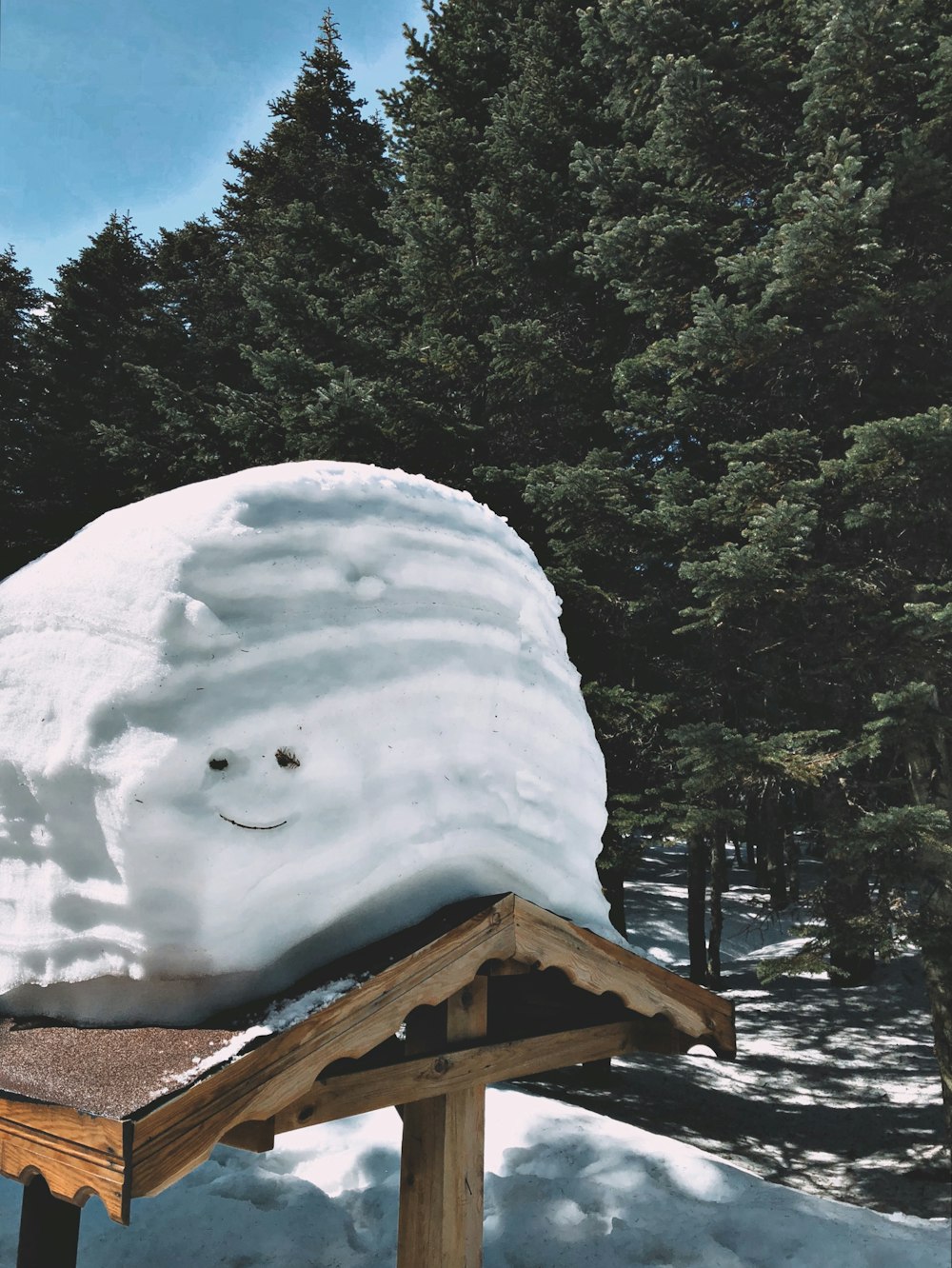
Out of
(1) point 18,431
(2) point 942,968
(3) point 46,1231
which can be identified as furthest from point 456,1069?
(1) point 18,431

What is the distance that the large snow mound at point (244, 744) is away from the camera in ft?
5.76

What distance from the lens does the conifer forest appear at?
696 cm

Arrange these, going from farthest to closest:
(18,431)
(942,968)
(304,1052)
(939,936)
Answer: (18,431)
(942,968)
(939,936)
(304,1052)

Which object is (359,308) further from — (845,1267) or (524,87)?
(845,1267)

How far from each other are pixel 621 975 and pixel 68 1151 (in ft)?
4.64

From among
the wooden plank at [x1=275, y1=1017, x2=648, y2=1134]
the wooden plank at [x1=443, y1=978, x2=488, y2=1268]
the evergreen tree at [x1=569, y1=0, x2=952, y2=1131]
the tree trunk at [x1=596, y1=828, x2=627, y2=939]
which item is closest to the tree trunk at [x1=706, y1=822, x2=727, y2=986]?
the tree trunk at [x1=596, y1=828, x2=627, y2=939]

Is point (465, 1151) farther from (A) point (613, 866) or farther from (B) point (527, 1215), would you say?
(A) point (613, 866)

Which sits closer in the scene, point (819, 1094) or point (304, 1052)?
point (304, 1052)

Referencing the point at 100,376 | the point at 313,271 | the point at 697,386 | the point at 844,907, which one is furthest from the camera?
the point at 100,376

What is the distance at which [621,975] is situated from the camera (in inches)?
93.7

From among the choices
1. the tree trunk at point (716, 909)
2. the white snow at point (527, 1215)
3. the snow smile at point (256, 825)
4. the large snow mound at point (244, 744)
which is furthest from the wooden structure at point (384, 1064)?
the tree trunk at point (716, 909)

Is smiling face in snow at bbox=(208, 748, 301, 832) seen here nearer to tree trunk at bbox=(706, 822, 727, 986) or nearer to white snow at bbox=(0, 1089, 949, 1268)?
white snow at bbox=(0, 1089, 949, 1268)

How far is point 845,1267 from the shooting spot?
4.35 metres

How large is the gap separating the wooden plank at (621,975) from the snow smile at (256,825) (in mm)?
629
